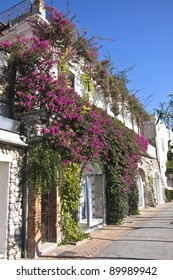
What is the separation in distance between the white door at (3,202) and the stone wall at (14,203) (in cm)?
9

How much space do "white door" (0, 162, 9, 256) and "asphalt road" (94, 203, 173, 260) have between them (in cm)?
245

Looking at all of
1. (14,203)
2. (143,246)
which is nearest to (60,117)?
(14,203)

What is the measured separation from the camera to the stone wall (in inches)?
246

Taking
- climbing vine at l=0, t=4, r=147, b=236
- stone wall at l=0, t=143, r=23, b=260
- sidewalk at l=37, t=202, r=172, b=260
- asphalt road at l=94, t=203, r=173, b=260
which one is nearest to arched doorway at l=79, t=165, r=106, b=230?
climbing vine at l=0, t=4, r=147, b=236

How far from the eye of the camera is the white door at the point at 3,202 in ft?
20.1

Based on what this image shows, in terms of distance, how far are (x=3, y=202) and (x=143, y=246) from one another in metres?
4.33

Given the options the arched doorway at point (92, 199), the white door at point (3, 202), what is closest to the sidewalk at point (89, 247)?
the arched doorway at point (92, 199)

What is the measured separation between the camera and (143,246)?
281 inches

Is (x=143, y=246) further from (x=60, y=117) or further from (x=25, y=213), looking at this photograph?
(x=60, y=117)

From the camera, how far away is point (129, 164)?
12.6 metres

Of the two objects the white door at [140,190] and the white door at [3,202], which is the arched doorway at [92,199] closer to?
the white door at [3,202]

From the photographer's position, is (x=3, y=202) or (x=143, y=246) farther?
(x=143, y=246)

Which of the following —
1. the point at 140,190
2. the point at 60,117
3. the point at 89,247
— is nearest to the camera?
the point at 89,247
